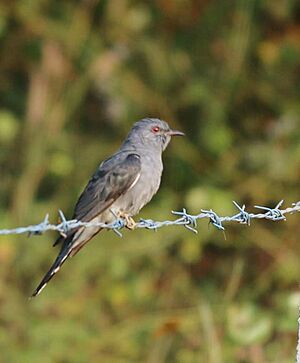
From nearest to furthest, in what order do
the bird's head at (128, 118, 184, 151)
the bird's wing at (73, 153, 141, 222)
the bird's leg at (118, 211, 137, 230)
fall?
the bird's leg at (118, 211, 137, 230) → the bird's wing at (73, 153, 141, 222) → the bird's head at (128, 118, 184, 151)

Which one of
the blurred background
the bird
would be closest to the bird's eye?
the bird

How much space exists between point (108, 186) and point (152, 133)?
734 mm

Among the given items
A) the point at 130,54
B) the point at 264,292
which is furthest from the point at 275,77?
the point at 264,292

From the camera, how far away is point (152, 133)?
6.59 meters

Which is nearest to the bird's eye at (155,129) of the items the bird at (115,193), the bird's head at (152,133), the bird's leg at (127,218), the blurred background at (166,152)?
the bird's head at (152,133)

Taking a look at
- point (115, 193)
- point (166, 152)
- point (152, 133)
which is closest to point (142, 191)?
point (115, 193)

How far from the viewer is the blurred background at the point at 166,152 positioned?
34.0 ft

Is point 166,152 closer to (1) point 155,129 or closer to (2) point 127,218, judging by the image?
(1) point 155,129

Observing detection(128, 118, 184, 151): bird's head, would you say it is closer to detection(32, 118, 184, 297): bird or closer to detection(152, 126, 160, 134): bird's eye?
detection(152, 126, 160, 134): bird's eye

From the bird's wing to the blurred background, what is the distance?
385 centimetres

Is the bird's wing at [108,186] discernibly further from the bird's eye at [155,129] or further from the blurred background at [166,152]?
the blurred background at [166,152]

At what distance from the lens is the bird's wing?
5957mm

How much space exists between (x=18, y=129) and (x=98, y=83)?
97 cm

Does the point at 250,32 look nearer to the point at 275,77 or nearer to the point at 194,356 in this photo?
the point at 275,77
